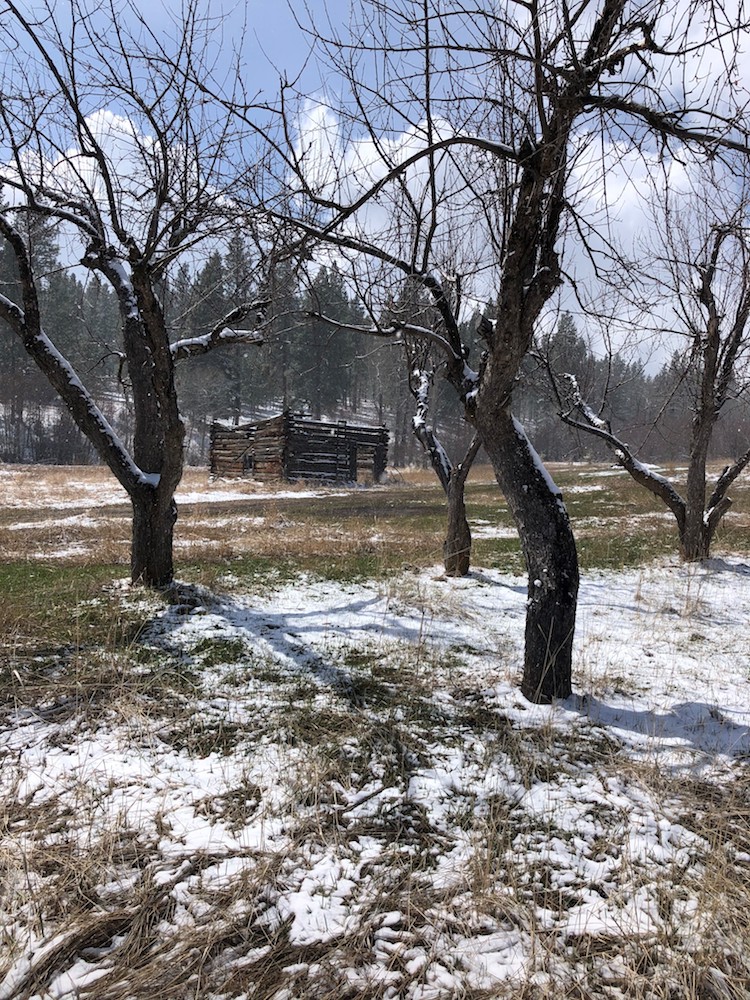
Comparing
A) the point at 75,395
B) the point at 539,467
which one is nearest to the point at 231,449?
the point at 75,395

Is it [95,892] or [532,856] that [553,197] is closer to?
[532,856]

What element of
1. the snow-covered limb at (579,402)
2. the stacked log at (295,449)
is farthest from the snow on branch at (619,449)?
the stacked log at (295,449)

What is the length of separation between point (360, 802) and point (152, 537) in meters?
4.19

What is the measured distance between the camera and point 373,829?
250cm

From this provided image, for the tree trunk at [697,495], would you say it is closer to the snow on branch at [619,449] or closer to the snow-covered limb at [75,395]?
the snow on branch at [619,449]

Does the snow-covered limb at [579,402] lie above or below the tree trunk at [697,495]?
above

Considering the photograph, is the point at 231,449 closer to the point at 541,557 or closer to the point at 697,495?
the point at 697,495

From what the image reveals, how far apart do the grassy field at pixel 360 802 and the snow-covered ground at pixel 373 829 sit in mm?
11

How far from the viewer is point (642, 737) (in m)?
3.40

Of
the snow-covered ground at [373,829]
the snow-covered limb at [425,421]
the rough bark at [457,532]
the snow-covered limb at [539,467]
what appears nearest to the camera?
the snow-covered ground at [373,829]

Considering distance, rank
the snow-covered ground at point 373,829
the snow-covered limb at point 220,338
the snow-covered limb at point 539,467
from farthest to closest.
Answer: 1. the snow-covered limb at point 220,338
2. the snow-covered limb at point 539,467
3. the snow-covered ground at point 373,829

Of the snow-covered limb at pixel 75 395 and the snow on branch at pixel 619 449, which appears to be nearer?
the snow-covered limb at pixel 75 395

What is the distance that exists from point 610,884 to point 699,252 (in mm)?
8544

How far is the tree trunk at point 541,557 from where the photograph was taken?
3781 millimetres
